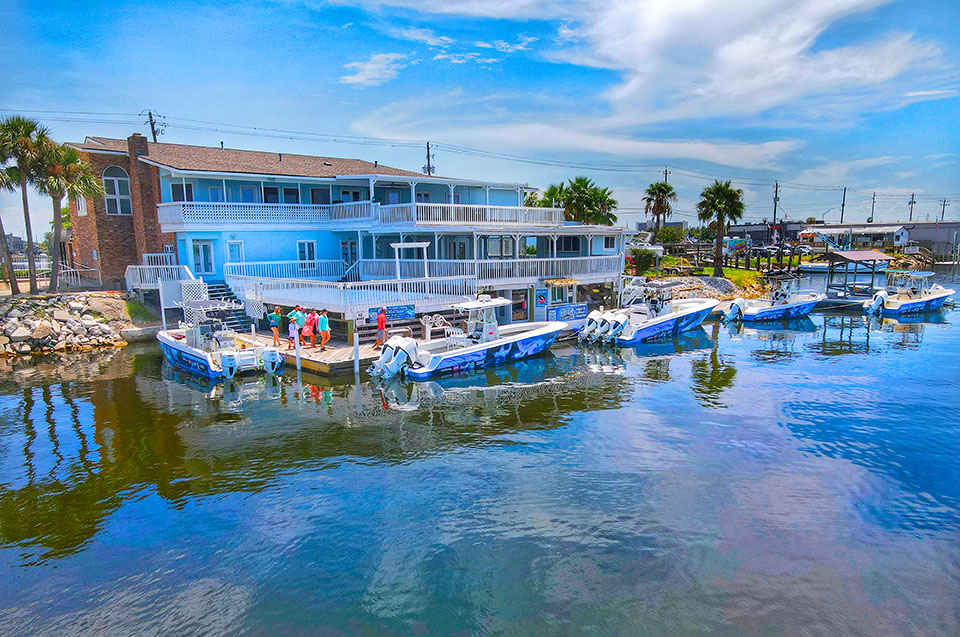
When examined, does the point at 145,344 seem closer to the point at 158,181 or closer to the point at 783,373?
the point at 158,181

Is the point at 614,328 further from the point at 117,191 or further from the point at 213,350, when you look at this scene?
the point at 117,191

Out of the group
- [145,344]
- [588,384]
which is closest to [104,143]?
[145,344]

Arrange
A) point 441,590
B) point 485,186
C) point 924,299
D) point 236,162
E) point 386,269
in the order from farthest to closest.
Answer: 1. point 924,299
2. point 485,186
3. point 236,162
4. point 386,269
5. point 441,590

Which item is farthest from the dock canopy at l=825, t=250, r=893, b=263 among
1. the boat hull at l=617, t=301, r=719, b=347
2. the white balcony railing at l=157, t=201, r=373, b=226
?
the white balcony railing at l=157, t=201, r=373, b=226

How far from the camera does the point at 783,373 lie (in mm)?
20844

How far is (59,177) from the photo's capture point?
25875mm

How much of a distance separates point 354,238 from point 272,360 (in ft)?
46.1

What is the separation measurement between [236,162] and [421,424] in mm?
22401

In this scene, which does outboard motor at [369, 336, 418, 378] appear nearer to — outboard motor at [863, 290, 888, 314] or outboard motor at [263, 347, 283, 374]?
outboard motor at [263, 347, 283, 374]

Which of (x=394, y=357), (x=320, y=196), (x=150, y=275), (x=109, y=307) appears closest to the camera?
(x=394, y=357)

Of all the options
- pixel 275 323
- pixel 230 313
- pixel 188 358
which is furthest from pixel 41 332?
pixel 275 323

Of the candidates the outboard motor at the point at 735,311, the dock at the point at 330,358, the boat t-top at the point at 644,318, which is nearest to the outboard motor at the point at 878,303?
the outboard motor at the point at 735,311

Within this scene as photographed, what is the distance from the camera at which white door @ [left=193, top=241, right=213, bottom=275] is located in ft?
91.8

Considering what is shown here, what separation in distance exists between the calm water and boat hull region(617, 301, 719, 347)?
23.8 ft
